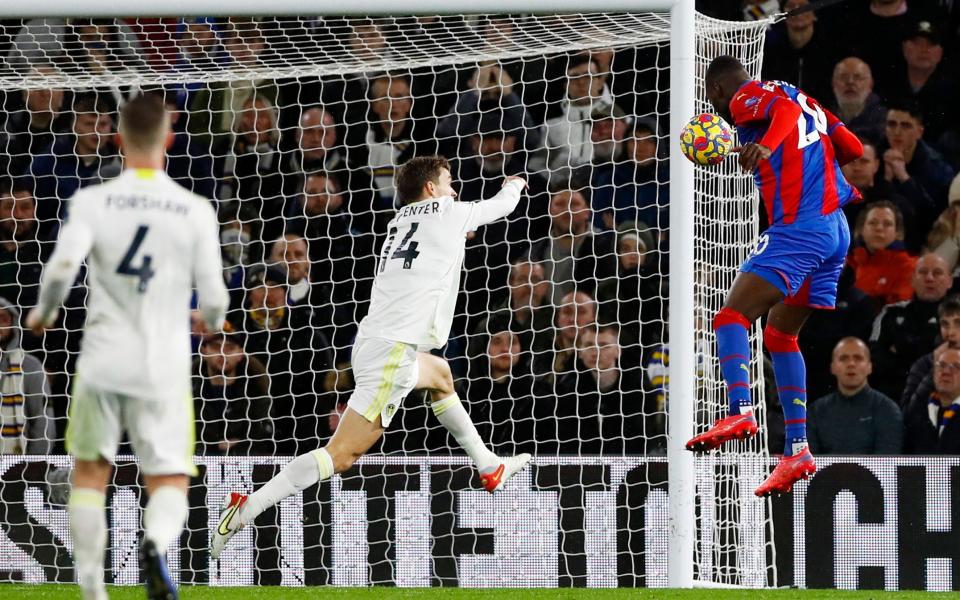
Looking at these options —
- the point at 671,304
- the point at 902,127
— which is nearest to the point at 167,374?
the point at 671,304

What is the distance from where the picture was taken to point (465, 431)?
685 centimetres

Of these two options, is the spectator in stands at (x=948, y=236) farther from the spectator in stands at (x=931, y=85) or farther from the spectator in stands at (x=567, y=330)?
the spectator in stands at (x=567, y=330)

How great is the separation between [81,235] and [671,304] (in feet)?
12.1

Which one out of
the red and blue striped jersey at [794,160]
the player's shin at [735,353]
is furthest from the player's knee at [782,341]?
the red and blue striped jersey at [794,160]

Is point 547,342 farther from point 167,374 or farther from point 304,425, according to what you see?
point 167,374

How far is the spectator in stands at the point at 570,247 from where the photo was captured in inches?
346

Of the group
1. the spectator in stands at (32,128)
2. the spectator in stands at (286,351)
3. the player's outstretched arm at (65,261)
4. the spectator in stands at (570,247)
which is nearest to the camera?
the player's outstretched arm at (65,261)

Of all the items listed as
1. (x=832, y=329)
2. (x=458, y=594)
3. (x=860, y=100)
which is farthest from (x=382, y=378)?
(x=860, y=100)

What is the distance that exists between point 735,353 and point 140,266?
2.98 metres

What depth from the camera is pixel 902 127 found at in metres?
8.98

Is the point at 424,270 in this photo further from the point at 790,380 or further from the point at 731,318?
the point at 790,380

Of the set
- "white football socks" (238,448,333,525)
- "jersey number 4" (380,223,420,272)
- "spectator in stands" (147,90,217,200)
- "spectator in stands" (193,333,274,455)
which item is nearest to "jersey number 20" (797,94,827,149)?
"jersey number 4" (380,223,420,272)

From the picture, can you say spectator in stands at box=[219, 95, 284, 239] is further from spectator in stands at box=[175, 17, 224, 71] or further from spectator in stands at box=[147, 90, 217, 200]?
spectator in stands at box=[175, 17, 224, 71]

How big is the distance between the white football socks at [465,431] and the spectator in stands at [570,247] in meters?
2.01
